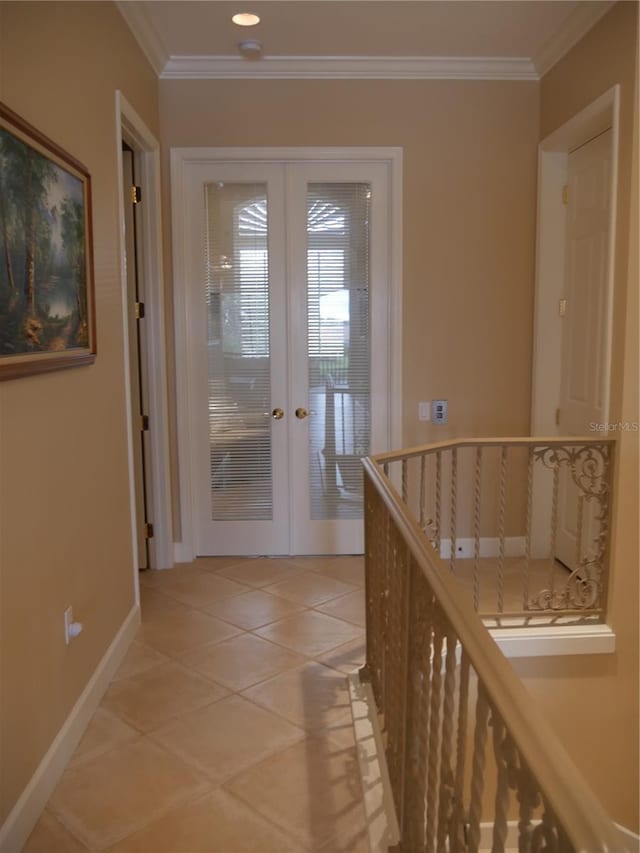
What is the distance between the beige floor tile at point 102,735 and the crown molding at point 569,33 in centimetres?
372

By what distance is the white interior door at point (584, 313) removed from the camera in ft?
11.8

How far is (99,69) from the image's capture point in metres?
2.79

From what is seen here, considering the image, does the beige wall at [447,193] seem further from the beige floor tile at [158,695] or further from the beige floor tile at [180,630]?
the beige floor tile at [158,695]

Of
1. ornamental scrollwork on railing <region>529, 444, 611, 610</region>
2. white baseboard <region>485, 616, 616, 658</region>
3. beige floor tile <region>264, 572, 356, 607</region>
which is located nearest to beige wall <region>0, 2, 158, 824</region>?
beige floor tile <region>264, 572, 356, 607</region>

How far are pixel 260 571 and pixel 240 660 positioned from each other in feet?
3.78

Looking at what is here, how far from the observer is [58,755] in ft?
7.35

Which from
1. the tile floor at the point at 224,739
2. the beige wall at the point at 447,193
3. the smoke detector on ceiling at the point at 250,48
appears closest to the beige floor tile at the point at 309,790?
the tile floor at the point at 224,739

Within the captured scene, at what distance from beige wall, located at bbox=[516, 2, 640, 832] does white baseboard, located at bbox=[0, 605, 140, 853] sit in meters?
1.91

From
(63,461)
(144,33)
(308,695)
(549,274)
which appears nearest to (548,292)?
(549,274)

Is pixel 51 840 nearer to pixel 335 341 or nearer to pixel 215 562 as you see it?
pixel 215 562

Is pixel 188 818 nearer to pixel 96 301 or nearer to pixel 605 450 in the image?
pixel 96 301

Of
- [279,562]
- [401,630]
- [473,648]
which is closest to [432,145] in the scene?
[279,562]

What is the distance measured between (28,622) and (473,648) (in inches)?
56.0

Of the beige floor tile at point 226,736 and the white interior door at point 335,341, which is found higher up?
the white interior door at point 335,341
